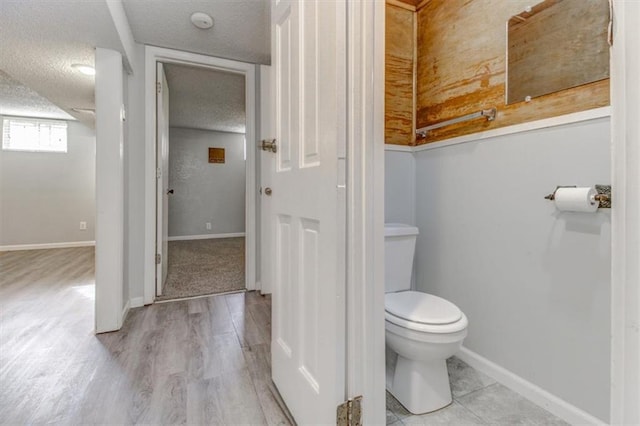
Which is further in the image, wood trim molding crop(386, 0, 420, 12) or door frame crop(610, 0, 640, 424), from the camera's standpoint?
wood trim molding crop(386, 0, 420, 12)

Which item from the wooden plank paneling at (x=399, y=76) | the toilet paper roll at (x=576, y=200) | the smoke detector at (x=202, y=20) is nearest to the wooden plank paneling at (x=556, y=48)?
the toilet paper roll at (x=576, y=200)

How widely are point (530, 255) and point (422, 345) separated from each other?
0.65m

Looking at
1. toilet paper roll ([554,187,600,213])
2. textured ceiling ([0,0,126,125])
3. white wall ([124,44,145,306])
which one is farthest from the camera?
white wall ([124,44,145,306])

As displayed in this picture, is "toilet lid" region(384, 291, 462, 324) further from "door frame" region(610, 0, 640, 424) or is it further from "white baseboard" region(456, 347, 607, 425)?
"door frame" region(610, 0, 640, 424)

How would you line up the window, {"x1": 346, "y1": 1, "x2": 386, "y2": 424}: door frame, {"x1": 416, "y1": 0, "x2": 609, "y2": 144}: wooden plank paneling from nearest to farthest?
{"x1": 346, "y1": 1, "x2": 386, "y2": 424}: door frame < {"x1": 416, "y1": 0, "x2": 609, "y2": 144}: wooden plank paneling < the window

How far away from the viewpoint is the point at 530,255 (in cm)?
136

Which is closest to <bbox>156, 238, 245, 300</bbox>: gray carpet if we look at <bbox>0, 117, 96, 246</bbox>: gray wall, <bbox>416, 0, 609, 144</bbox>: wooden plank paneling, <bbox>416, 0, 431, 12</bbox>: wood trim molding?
<bbox>0, 117, 96, 246</bbox>: gray wall

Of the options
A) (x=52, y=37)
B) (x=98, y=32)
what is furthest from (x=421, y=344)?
(x=52, y=37)

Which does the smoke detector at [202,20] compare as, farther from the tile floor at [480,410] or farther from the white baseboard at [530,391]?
the white baseboard at [530,391]

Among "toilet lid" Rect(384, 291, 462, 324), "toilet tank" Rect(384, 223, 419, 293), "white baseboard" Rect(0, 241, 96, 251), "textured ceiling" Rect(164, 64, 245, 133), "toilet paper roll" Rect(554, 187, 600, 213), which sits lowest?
"white baseboard" Rect(0, 241, 96, 251)

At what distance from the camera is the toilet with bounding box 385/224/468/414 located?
119 centimetres

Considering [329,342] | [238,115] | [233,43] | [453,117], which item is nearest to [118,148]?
[233,43]

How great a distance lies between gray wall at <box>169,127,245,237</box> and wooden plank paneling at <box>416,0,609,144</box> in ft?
14.6

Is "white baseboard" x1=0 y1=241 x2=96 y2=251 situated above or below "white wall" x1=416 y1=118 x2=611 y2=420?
below
